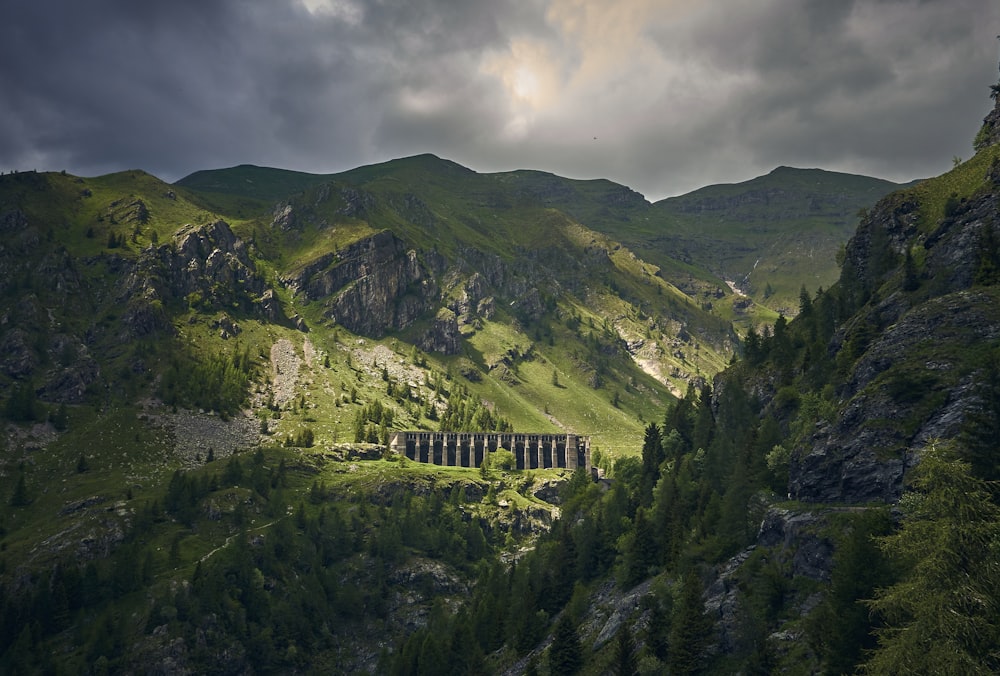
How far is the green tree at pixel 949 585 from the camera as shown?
1412 inches

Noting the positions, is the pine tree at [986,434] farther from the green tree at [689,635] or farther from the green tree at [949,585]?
the green tree at [689,635]

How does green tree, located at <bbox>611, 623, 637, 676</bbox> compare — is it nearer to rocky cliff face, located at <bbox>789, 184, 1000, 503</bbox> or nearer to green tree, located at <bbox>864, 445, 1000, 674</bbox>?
rocky cliff face, located at <bbox>789, 184, 1000, 503</bbox>

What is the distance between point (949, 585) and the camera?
3716 centimetres

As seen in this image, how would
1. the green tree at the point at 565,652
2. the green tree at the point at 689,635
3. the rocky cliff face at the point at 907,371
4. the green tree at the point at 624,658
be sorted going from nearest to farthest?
the rocky cliff face at the point at 907,371, the green tree at the point at 689,635, the green tree at the point at 624,658, the green tree at the point at 565,652

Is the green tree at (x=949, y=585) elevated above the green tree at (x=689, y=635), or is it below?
above

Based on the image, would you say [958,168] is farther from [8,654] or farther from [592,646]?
[8,654]

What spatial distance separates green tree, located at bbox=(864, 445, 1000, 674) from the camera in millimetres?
35875

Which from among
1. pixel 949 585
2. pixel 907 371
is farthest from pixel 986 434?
pixel 949 585

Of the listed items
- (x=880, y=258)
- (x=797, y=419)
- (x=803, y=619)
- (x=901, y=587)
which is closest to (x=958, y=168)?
(x=880, y=258)

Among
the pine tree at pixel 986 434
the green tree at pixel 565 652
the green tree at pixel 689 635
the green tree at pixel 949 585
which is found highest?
the pine tree at pixel 986 434

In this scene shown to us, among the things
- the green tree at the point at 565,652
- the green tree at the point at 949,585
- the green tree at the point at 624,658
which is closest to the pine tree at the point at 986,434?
the green tree at the point at 949,585

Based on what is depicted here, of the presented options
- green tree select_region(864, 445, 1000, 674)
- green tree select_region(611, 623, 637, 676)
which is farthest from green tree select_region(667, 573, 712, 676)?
green tree select_region(864, 445, 1000, 674)

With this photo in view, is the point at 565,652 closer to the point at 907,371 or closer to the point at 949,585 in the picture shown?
the point at 907,371

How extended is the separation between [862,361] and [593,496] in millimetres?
94814
